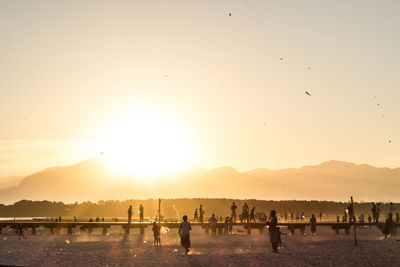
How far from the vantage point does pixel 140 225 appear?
198 feet

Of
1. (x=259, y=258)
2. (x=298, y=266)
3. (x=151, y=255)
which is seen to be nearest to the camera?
(x=298, y=266)

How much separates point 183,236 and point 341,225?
33.7 m

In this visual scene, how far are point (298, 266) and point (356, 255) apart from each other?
7028 mm

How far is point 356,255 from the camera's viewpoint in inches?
1133

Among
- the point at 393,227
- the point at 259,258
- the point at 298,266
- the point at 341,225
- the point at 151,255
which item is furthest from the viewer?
the point at 341,225

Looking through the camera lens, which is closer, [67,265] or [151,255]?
[67,265]

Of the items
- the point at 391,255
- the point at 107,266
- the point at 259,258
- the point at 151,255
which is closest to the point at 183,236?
the point at 151,255

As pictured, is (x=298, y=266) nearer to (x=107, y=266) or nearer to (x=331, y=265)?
(x=331, y=265)

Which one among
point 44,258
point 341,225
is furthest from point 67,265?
point 341,225

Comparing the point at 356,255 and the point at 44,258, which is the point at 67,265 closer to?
the point at 44,258

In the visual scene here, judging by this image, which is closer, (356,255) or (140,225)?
(356,255)

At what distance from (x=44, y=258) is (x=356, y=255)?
54.1ft

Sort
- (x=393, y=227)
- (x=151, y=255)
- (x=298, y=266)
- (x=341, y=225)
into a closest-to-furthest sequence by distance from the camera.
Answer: (x=298, y=266) < (x=151, y=255) < (x=393, y=227) < (x=341, y=225)

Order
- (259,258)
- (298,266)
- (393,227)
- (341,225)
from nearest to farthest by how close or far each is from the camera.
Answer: (298,266)
(259,258)
(393,227)
(341,225)
